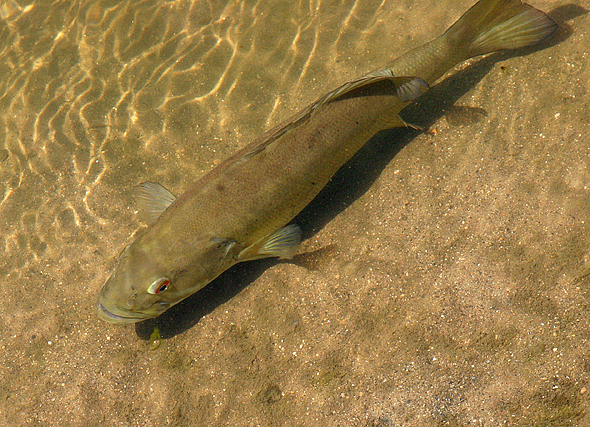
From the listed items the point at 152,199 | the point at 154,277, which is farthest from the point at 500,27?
the point at 154,277

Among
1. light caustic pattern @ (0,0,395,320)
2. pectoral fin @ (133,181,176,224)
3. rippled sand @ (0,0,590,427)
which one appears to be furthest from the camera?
light caustic pattern @ (0,0,395,320)

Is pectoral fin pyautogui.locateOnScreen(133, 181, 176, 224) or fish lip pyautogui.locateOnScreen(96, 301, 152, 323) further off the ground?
pectoral fin pyautogui.locateOnScreen(133, 181, 176, 224)

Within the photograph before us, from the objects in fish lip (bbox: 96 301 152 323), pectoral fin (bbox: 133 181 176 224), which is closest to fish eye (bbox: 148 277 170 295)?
fish lip (bbox: 96 301 152 323)

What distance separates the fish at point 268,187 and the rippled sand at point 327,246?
0.46 meters

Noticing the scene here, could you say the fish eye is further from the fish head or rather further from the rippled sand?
the rippled sand

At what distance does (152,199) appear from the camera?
4.96 meters

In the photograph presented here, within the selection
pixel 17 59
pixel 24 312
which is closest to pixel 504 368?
pixel 24 312

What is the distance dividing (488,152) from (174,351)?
4.16 meters

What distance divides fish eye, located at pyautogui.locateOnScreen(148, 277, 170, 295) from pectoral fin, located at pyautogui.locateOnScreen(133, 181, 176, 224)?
114 centimetres

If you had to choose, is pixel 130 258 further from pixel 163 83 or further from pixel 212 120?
pixel 163 83

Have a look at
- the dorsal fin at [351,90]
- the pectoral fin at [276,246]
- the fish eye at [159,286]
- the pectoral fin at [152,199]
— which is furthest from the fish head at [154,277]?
the dorsal fin at [351,90]

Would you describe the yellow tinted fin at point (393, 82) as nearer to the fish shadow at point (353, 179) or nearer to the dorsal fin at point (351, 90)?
the dorsal fin at point (351, 90)

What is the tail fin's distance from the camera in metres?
4.91

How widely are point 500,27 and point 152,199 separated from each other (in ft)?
15.5
